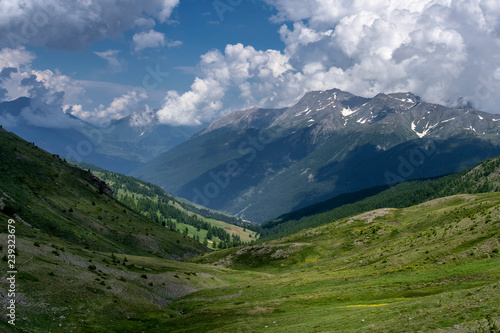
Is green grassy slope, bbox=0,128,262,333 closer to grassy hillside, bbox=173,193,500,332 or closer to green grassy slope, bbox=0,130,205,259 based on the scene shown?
green grassy slope, bbox=0,130,205,259

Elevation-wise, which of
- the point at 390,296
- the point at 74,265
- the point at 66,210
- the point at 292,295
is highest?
the point at 66,210

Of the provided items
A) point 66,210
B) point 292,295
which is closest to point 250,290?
point 292,295

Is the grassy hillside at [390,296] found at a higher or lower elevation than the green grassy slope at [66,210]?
lower

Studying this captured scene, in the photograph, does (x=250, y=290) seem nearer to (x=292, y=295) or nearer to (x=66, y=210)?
(x=292, y=295)

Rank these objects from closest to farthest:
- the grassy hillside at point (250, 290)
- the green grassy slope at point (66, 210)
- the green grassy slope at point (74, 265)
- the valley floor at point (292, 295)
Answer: the valley floor at point (292, 295)
the grassy hillside at point (250, 290)
the green grassy slope at point (74, 265)
the green grassy slope at point (66, 210)

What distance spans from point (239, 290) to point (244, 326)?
101ft

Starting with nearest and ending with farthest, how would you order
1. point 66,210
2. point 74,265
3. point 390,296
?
point 390,296 < point 74,265 < point 66,210

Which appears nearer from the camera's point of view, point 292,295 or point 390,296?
point 390,296

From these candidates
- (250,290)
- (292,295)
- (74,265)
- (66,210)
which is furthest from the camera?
Answer: (66,210)

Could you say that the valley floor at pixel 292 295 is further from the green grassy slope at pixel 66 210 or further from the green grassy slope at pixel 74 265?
the green grassy slope at pixel 66 210

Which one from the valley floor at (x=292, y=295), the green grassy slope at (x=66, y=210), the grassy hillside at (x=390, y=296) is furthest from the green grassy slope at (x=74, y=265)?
the grassy hillside at (x=390, y=296)

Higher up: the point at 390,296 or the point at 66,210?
the point at 66,210

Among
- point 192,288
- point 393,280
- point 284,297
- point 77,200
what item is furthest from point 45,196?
point 393,280

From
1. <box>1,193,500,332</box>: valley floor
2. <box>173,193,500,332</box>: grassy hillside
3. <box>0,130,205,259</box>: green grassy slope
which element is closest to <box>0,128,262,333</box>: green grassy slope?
<box>1,193,500,332</box>: valley floor
